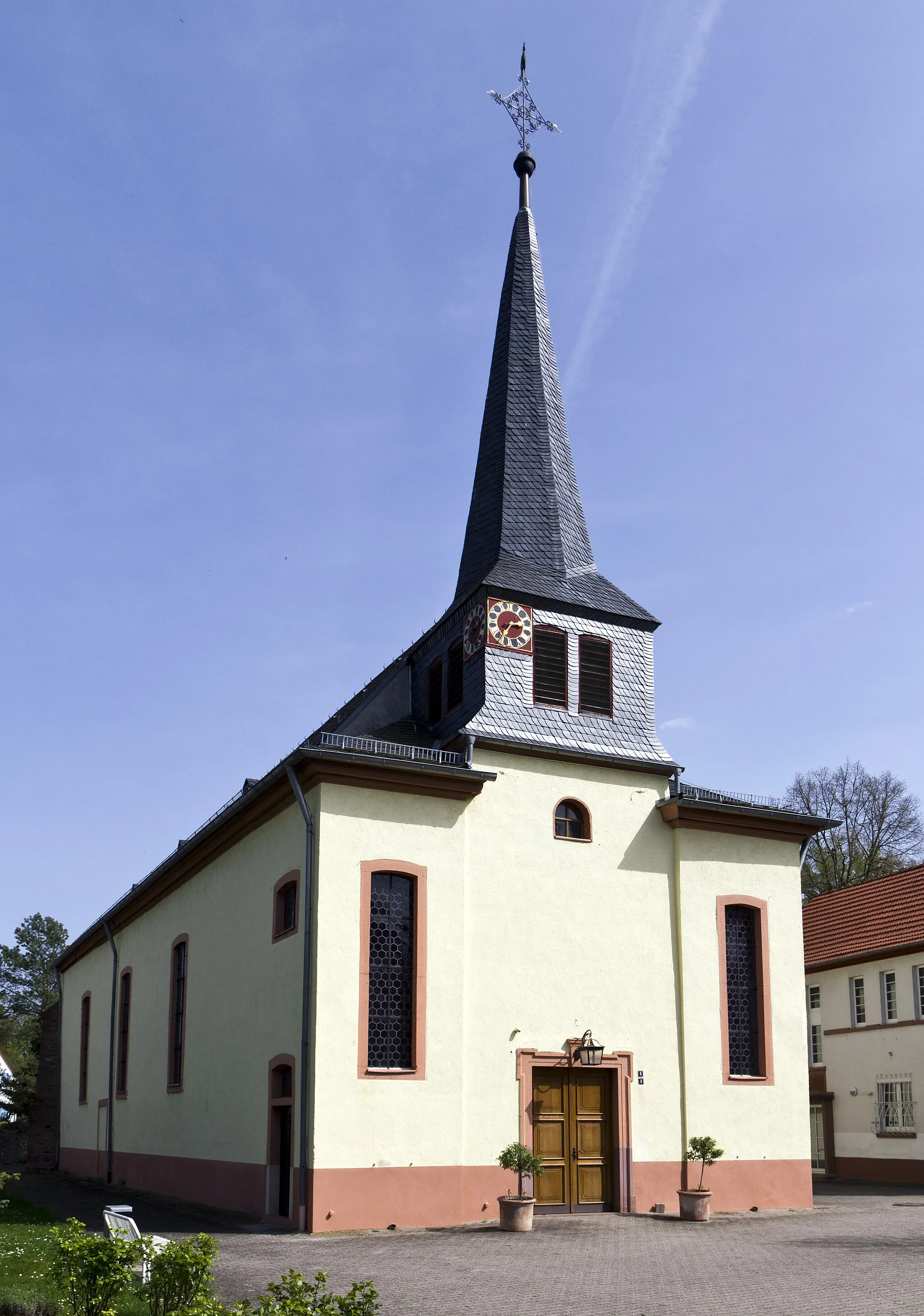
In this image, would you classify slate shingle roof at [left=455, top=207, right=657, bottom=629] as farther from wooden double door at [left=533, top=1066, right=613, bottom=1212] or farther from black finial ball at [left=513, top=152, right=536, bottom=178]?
wooden double door at [left=533, top=1066, right=613, bottom=1212]

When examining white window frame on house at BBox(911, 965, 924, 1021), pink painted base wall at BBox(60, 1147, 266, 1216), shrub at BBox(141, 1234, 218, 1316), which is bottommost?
pink painted base wall at BBox(60, 1147, 266, 1216)

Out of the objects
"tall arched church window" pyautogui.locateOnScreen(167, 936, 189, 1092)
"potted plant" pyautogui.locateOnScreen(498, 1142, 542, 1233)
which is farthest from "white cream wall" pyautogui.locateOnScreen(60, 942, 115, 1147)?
"potted plant" pyautogui.locateOnScreen(498, 1142, 542, 1233)

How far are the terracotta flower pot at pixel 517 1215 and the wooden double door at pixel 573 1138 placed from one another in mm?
1764

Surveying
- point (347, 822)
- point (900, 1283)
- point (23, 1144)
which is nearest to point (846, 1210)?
point (900, 1283)

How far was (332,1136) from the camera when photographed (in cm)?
1706

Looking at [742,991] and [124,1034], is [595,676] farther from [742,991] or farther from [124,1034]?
[124,1034]

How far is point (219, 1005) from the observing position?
22141mm

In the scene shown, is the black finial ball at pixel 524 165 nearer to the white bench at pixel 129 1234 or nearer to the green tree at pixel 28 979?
the white bench at pixel 129 1234

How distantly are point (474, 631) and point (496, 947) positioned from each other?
18.4 ft

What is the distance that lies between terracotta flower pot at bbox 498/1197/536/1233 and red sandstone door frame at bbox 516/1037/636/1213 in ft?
5.23

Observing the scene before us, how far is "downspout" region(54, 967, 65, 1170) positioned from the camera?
37.3 m

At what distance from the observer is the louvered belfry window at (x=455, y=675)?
22.3m

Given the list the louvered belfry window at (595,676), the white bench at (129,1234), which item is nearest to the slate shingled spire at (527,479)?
the louvered belfry window at (595,676)

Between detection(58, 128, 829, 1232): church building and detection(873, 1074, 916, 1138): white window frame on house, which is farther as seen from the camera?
detection(873, 1074, 916, 1138): white window frame on house
